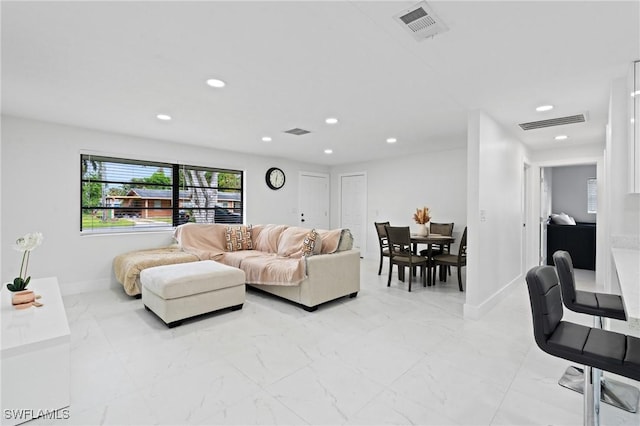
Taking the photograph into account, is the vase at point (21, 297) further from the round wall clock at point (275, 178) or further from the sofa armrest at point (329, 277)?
the round wall clock at point (275, 178)

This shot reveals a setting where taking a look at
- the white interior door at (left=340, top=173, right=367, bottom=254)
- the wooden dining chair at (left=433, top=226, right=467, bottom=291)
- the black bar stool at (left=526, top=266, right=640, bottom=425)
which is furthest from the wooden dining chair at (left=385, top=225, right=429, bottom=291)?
the black bar stool at (left=526, top=266, right=640, bottom=425)

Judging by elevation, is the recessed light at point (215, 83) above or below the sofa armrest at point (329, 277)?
above

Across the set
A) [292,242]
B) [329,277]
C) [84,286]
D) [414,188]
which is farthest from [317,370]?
[414,188]

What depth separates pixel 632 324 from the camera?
102 cm

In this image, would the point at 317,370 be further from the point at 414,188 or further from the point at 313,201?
the point at 313,201

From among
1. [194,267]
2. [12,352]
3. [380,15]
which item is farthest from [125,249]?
[380,15]

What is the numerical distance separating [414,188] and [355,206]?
5.12 ft

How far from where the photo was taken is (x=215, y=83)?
105 inches

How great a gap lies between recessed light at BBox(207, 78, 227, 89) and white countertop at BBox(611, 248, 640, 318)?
9.31ft

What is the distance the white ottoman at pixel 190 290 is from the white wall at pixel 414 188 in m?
3.79

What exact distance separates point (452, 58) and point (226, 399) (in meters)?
2.69

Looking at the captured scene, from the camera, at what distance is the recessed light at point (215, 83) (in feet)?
8.59

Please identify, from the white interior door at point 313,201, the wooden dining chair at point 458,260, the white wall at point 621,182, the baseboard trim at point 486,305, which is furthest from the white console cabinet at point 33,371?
the white interior door at point 313,201

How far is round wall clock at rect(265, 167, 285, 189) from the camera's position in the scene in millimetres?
6344
